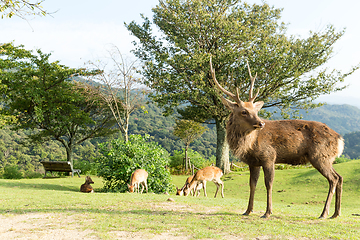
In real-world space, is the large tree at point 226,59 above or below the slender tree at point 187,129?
above

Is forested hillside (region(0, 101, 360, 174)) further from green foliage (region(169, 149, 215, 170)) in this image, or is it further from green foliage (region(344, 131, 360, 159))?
green foliage (region(169, 149, 215, 170))

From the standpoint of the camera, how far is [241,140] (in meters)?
5.24

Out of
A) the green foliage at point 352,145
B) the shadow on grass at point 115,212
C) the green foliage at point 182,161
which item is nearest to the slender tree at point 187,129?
the green foliage at point 182,161

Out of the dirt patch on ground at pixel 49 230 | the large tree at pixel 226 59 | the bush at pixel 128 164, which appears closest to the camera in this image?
the dirt patch on ground at pixel 49 230

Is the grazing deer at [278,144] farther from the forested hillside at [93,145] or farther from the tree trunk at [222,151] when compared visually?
the forested hillside at [93,145]

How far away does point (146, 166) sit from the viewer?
11.7 metres

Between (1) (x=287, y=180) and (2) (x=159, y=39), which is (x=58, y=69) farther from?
(1) (x=287, y=180)

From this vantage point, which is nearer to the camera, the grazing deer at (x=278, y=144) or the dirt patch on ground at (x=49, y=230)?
the dirt patch on ground at (x=49, y=230)

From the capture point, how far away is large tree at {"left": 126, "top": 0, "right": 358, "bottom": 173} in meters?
17.6

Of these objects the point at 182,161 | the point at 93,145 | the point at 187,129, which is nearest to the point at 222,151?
the point at 182,161

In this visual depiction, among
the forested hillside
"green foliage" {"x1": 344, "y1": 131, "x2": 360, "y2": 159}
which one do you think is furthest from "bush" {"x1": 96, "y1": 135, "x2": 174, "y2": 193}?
"green foliage" {"x1": 344, "y1": 131, "x2": 360, "y2": 159}

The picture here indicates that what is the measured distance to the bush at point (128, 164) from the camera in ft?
37.7

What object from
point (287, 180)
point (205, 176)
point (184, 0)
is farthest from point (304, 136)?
point (184, 0)

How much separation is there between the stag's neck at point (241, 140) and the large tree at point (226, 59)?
38.6 feet
